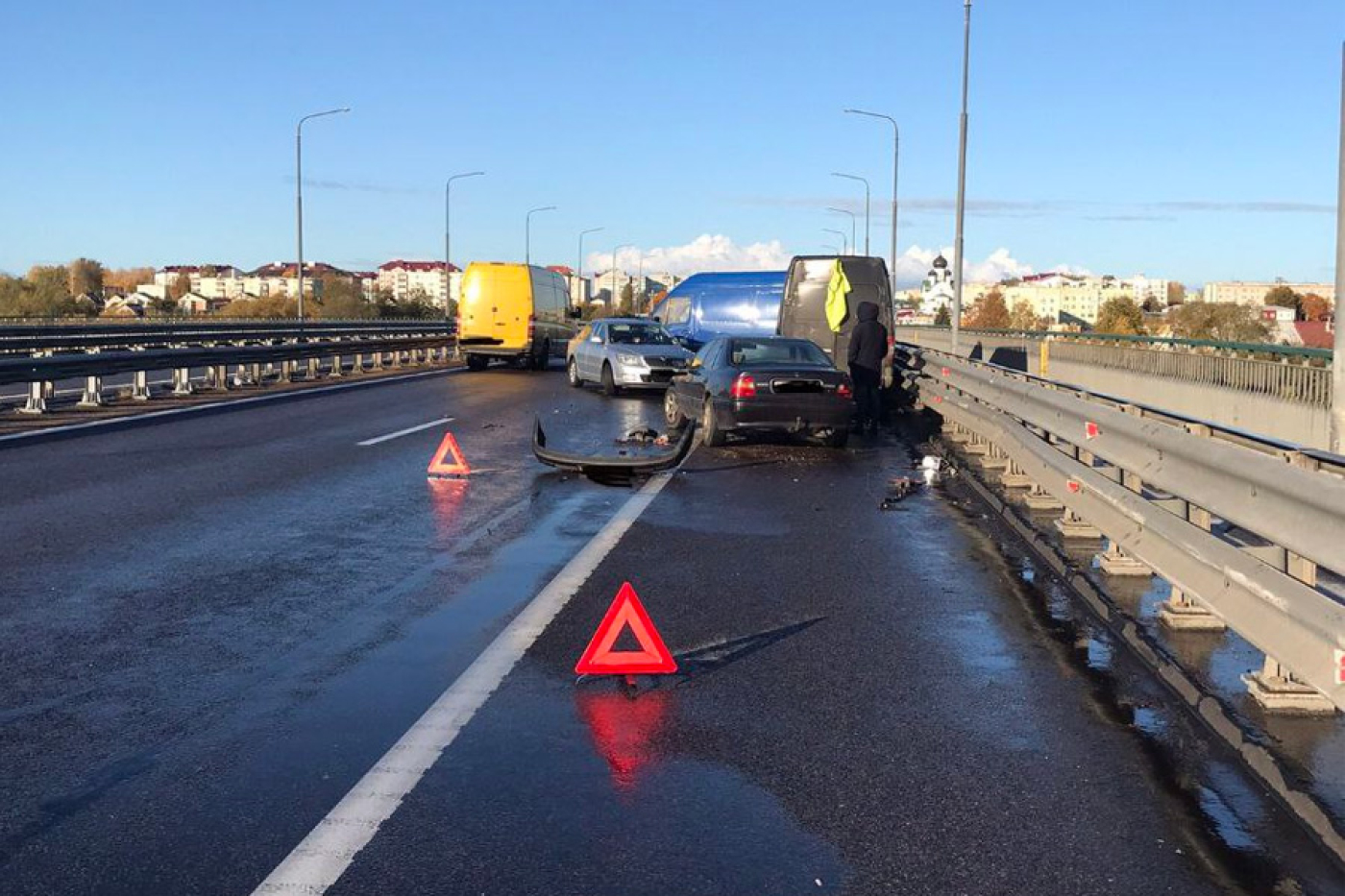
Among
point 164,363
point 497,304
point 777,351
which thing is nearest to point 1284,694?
point 777,351

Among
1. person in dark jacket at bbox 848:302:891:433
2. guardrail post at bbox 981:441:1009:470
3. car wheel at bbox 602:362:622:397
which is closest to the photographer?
guardrail post at bbox 981:441:1009:470

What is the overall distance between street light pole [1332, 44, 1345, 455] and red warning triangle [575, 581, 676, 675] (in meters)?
4.60

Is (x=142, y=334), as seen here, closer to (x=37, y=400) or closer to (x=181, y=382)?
(x=181, y=382)

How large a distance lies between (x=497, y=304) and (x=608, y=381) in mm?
10105

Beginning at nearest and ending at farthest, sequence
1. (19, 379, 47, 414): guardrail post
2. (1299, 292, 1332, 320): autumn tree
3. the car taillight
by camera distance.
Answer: the car taillight → (19, 379, 47, 414): guardrail post → (1299, 292, 1332, 320): autumn tree

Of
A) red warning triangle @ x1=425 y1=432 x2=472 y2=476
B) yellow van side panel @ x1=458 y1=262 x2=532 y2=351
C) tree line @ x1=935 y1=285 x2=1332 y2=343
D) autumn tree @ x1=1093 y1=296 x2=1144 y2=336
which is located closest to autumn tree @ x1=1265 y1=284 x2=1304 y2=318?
tree line @ x1=935 y1=285 x2=1332 y2=343

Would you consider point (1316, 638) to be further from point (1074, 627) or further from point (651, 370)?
point (651, 370)

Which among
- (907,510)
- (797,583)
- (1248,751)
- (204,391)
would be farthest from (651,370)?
(1248,751)

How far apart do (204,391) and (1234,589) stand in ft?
76.6

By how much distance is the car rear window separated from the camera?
17172 millimetres

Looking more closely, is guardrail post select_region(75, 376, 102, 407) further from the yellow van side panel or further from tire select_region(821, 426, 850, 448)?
the yellow van side panel

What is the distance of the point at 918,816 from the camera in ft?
14.6

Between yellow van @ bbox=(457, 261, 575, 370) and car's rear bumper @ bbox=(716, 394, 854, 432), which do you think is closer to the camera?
car's rear bumper @ bbox=(716, 394, 854, 432)

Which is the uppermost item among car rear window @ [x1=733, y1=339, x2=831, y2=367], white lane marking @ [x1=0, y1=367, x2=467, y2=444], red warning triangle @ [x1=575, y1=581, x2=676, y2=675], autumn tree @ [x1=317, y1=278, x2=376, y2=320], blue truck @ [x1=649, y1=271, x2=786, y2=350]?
autumn tree @ [x1=317, y1=278, x2=376, y2=320]
